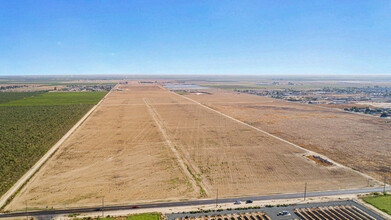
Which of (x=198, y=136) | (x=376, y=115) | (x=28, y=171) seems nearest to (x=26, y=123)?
(x=28, y=171)

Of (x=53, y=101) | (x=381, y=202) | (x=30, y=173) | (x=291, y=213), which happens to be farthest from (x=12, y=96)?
(x=381, y=202)

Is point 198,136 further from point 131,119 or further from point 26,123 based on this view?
point 26,123

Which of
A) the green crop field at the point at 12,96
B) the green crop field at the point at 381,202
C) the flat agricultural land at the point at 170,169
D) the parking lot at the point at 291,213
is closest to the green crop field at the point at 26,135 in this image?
the flat agricultural land at the point at 170,169

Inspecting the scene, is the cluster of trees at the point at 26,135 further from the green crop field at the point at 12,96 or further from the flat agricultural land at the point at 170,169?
the green crop field at the point at 12,96

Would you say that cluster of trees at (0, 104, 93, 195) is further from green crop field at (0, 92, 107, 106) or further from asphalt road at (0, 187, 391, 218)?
green crop field at (0, 92, 107, 106)

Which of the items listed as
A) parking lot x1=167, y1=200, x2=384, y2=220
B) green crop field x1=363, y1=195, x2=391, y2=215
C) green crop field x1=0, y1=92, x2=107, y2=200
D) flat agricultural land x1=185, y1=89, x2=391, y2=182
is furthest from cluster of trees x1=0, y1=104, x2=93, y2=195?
flat agricultural land x1=185, y1=89, x2=391, y2=182

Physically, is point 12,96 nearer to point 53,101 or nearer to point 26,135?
point 53,101
